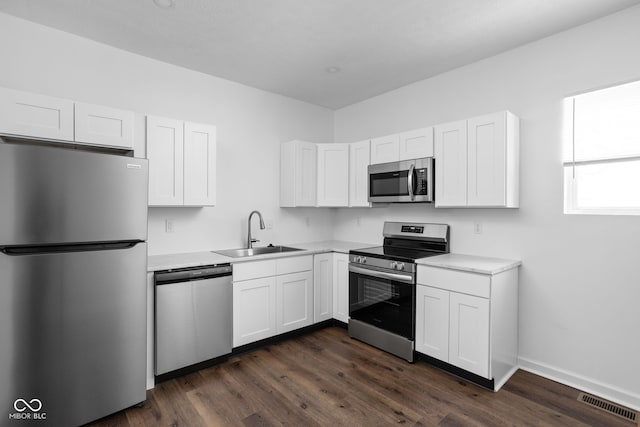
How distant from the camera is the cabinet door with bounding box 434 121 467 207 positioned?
9.52ft

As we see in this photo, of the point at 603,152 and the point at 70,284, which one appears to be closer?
the point at 70,284

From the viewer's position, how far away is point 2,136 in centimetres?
214

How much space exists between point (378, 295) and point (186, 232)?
6.78 feet

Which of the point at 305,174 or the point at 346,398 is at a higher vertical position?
the point at 305,174

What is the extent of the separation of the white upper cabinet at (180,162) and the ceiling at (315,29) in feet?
2.36

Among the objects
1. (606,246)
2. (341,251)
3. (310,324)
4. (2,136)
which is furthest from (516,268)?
(2,136)

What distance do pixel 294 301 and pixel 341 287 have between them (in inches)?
23.2

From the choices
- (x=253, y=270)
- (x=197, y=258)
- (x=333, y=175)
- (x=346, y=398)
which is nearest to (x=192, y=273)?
(x=197, y=258)

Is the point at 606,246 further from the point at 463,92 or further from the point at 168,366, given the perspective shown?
the point at 168,366

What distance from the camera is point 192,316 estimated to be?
8.73ft

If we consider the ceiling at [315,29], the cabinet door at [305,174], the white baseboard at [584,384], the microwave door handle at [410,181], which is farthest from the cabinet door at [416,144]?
the white baseboard at [584,384]

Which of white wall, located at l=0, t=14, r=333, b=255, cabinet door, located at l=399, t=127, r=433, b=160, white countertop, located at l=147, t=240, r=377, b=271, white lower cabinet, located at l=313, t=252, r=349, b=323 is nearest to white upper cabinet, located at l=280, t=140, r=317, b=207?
white wall, located at l=0, t=14, r=333, b=255

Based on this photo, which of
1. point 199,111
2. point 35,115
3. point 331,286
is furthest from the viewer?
point 331,286

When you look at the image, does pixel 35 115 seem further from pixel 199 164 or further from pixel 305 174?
pixel 305 174
